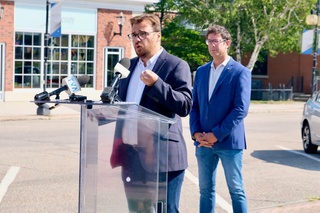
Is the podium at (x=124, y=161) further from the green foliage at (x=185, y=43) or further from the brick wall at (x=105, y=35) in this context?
the green foliage at (x=185, y=43)

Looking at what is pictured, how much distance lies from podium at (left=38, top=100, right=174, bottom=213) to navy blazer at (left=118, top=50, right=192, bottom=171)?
1.01ft

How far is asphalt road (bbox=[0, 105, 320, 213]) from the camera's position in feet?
26.0

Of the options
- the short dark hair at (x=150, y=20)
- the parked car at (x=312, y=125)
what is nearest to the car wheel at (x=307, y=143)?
the parked car at (x=312, y=125)

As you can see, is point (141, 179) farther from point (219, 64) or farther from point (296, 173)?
point (296, 173)

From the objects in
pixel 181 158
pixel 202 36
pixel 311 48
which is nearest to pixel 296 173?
pixel 181 158

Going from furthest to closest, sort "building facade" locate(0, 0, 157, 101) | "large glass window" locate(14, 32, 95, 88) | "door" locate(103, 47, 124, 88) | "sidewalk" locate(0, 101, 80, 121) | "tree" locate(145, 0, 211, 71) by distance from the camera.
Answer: "tree" locate(145, 0, 211, 71) → "door" locate(103, 47, 124, 88) → "large glass window" locate(14, 32, 95, 88) → "building facade" locate(0, 0, 157, 101) → "sidewalk" locate(0, 101, 80, 121)

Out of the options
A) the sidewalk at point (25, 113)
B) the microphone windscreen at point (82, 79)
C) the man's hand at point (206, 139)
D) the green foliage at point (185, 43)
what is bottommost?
the sidewalk at point (25, 113)

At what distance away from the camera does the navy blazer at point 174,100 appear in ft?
14.1

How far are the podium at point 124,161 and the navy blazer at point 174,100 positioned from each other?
308mm

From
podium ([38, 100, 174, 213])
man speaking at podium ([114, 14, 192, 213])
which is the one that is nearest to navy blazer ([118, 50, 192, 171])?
man speaking at podium ([114, 14, 192, 213])

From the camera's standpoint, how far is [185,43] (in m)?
32.0

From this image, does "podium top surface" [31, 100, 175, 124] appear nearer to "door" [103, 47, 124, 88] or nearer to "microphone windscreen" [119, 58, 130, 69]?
"microphone windscreen" [119, 58, 130, 69]

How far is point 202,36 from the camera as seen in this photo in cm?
3488

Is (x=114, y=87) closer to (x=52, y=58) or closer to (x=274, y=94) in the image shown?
(x=52, y=58)
